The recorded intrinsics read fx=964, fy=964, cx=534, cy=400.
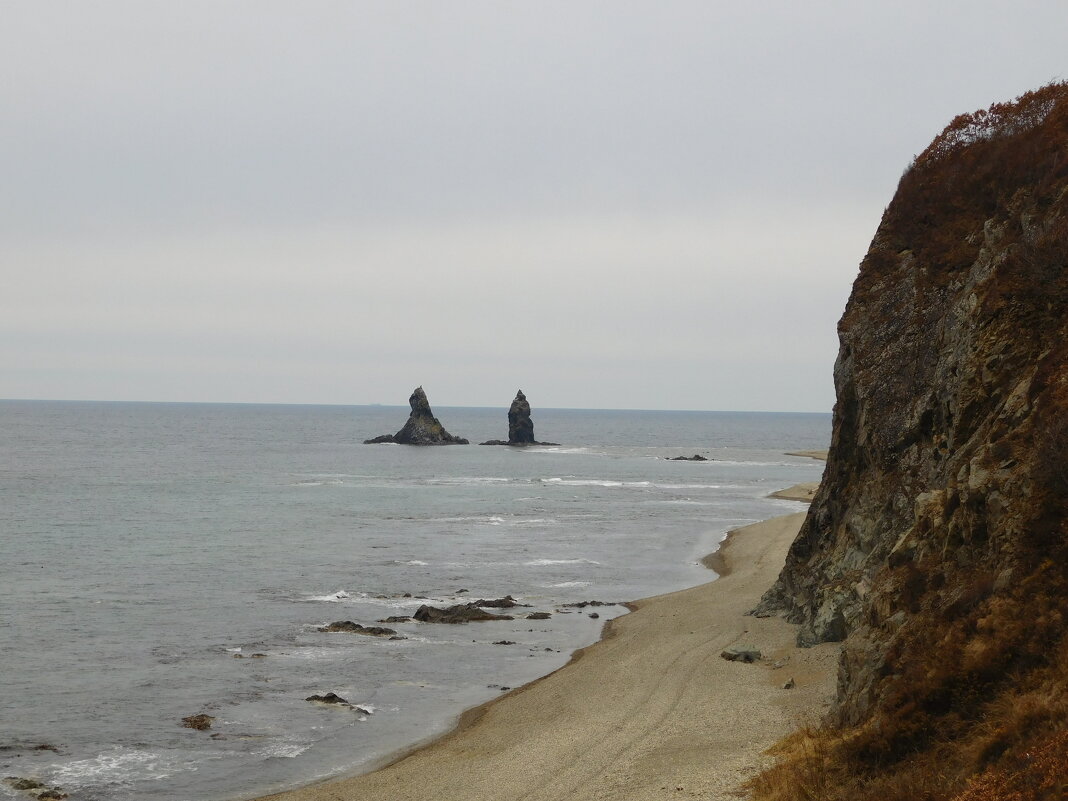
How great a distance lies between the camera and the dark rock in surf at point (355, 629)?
33.0 m

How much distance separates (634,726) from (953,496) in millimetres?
8534

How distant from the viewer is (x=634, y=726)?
20.8 metres

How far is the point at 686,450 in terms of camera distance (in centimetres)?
17475

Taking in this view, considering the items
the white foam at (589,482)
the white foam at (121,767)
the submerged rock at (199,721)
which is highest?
the white foam at (589,482)

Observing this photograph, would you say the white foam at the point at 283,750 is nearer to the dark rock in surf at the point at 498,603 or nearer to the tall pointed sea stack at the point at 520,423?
the dark rock in surf at the point at 498,603

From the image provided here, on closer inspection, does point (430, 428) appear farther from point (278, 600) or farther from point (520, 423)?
point (278, 600)

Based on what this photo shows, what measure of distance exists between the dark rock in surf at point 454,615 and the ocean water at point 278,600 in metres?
1.10

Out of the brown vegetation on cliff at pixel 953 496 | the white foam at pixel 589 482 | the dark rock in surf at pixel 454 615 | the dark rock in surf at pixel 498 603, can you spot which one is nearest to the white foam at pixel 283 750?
the brown vegetation on cliff at pixel 953 496

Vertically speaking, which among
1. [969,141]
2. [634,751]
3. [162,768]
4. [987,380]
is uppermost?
[969,141]

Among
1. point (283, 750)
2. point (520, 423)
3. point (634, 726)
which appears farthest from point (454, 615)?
point (520, 423)

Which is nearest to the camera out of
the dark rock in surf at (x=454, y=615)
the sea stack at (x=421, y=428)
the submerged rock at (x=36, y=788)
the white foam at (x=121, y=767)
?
the submerged rock at (x=36, y=788)

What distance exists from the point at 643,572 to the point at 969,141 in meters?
26.6

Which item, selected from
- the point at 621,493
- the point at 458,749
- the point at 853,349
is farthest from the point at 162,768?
the point at 621,493

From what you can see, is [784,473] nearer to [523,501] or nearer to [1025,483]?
[523,501]
